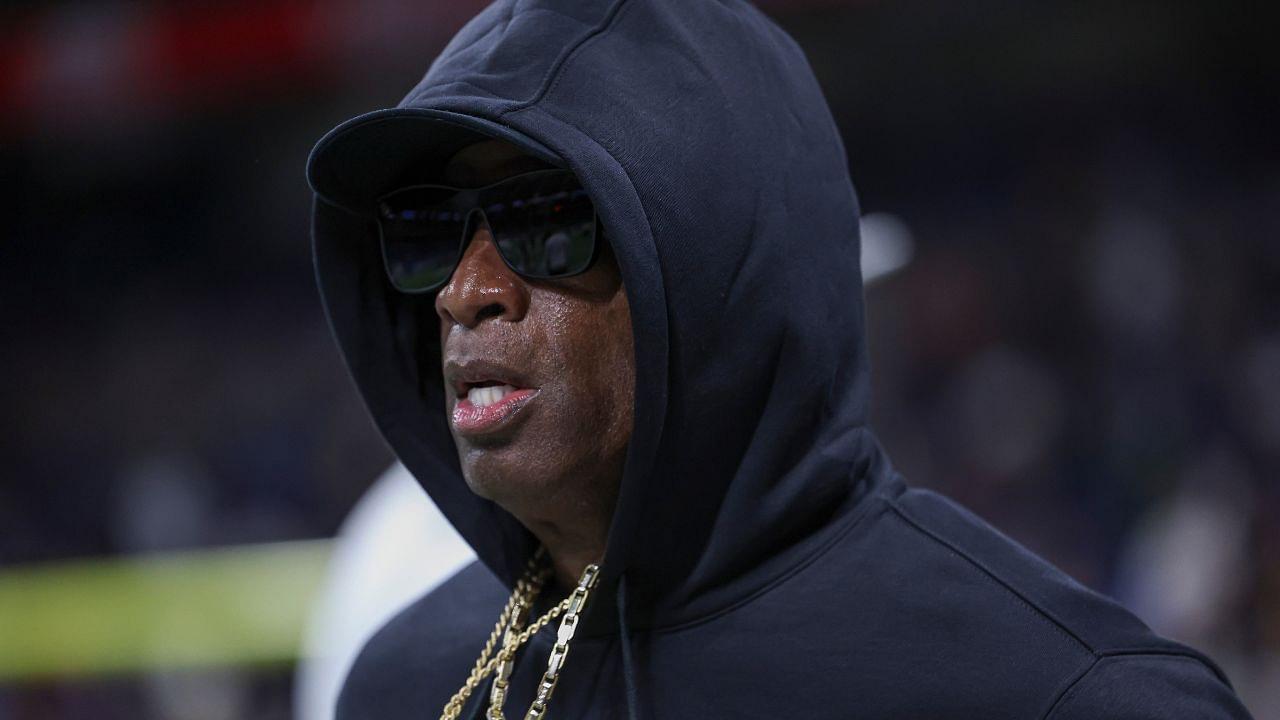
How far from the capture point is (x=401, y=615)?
5.25ft

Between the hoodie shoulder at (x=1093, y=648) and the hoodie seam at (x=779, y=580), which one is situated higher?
the hoodie seam at (x=779, y=580)

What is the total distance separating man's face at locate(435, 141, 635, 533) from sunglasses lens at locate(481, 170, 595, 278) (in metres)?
0.02

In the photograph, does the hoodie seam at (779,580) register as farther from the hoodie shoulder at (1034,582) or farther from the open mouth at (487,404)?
the open mouth at (487,404)

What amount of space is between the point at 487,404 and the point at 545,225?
0.17m

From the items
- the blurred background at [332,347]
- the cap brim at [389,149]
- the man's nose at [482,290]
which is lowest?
the blurred background at [332,347]

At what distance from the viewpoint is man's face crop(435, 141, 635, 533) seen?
1.23m

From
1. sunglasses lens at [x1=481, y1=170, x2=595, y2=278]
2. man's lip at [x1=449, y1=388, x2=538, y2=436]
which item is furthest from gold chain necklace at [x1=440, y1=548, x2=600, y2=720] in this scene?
sunglasses lens at [x1=481, y1=170, x2=595, y2=278]

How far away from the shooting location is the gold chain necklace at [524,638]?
1270 millimetres

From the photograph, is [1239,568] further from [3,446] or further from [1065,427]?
[3,446]

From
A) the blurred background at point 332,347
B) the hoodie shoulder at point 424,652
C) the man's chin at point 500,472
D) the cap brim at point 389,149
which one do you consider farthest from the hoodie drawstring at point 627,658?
the blurred background at point 332,347

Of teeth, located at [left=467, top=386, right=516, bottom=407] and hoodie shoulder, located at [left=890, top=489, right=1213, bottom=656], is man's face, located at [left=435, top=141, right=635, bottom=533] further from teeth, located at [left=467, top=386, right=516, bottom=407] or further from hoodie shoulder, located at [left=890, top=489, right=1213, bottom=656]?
hoodie shoulder, located at [left=890, top=489, right=1213, bottom=656]

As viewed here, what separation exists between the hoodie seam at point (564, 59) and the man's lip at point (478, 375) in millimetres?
219

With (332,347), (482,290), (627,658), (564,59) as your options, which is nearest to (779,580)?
(627,658)

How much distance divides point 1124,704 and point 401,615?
0.81 metres
